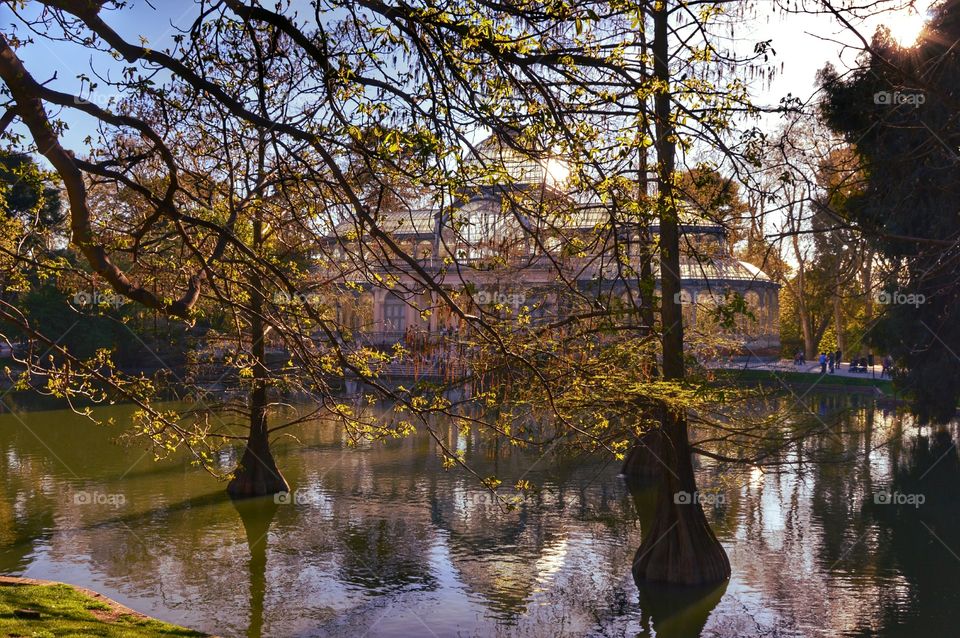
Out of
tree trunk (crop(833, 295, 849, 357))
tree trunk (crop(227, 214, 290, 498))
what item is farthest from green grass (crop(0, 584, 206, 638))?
tree trunk (crop(833, 295, 849, 357))

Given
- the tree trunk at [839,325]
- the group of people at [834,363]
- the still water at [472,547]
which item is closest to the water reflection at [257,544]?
the still water at [472,547]

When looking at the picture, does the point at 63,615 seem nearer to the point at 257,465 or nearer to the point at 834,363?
the point at 257,465

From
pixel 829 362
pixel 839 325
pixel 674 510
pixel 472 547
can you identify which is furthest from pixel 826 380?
pixel 674 510

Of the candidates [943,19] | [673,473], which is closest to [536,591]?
[673,473]

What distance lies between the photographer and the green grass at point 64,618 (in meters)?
9.10

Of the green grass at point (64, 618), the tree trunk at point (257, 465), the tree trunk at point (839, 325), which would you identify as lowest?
the green grass at point (64, 618)

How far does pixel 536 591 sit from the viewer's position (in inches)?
547

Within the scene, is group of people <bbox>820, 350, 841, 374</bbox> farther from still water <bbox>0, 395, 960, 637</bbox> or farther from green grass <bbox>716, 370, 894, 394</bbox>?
still water <bbox>0, 395, 960, 637</bbox>

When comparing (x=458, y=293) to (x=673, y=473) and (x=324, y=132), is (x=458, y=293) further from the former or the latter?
(x=673, y=473)

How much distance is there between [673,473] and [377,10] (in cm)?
957

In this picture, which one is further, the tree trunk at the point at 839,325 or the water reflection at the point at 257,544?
the tree trunk at the point at 839,325

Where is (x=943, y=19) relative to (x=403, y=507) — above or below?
above

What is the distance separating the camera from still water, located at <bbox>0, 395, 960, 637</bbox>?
12812 mm

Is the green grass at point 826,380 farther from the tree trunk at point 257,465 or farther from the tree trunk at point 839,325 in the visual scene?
the tree trunk at point 257,465
